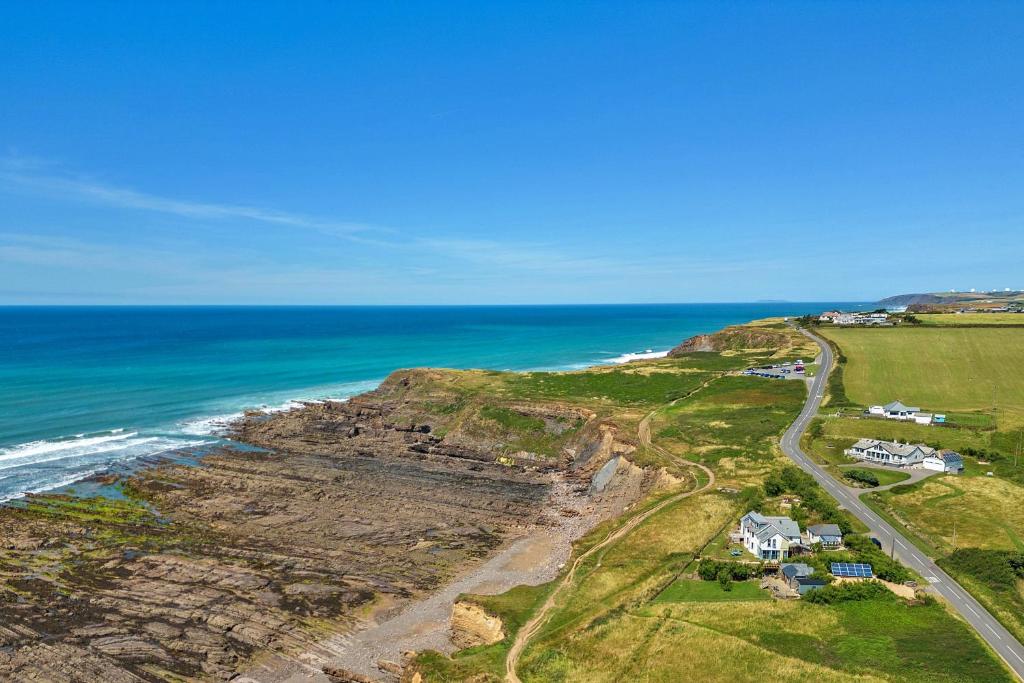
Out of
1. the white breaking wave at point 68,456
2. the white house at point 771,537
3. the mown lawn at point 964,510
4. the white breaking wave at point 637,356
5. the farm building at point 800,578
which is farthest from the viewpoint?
the white breaking wave at point 637,356

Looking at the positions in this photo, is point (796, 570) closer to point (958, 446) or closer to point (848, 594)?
point (848, 594)

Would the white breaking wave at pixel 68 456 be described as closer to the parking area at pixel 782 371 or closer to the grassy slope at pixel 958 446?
the grassy slope at pixel 958 446

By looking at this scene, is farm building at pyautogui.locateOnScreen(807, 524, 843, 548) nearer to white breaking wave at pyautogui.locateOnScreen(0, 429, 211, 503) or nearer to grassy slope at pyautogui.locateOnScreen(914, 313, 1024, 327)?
white breaking wave at pyautogui.locateOnScreen(0, 429, 211, 503)

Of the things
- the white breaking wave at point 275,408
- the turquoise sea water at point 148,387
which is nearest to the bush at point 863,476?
the turquoise sea water at point 148,387

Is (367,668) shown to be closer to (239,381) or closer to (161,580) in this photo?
(161,580)

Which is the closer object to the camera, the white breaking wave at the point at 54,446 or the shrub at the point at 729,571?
the shrub at the point at 729,571

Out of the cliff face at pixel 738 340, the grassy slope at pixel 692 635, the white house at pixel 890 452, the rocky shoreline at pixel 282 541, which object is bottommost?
the rocky shoreline at pixel 282 541

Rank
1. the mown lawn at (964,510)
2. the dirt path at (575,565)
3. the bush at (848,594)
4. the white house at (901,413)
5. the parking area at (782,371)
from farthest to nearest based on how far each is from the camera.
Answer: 1. the parking area at (782,371)
2. the white house at (901,413)
3. the mown lawn at (964,510)
4. the bush at (848,594)
5. the dirt path at (575,565)
